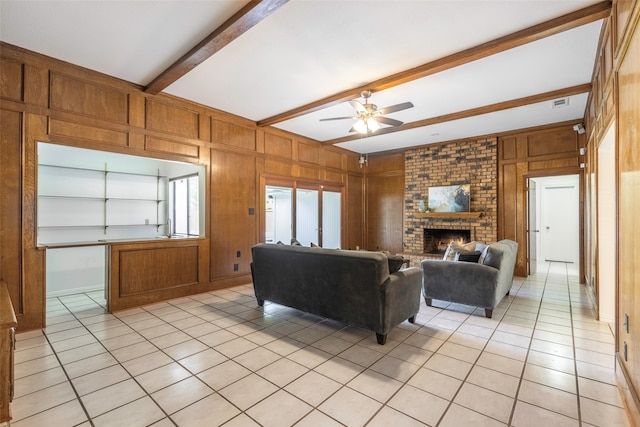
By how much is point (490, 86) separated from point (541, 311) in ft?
9.77

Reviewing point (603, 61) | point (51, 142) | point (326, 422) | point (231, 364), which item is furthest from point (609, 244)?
point (51, 142)

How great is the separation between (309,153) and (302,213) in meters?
1.36

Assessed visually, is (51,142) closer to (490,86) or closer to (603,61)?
(490,86)

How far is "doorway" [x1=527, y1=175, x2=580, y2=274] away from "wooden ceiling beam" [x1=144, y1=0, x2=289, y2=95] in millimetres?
7607

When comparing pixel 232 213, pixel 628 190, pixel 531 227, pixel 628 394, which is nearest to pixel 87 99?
pixel 232 213

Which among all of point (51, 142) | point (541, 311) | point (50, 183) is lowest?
point (541, 311)

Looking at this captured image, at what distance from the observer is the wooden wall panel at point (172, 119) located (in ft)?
13.4

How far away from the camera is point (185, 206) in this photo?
217 inches

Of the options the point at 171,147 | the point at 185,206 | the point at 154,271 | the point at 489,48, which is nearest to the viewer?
the point at 489,48

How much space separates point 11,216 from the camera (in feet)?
9.94

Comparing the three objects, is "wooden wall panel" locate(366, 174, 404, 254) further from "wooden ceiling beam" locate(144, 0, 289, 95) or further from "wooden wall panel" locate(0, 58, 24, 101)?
"wooden wall panel" locate(0, 58, 24, 101)

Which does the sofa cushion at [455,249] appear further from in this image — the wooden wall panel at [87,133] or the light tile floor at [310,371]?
the wooden wall panel at [87,133]

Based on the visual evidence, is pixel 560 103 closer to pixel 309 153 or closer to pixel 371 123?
pixel 371 123

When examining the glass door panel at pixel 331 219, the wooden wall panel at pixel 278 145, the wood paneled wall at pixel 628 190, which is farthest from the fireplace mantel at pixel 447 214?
the wood paneled wall at pixel 628 190
